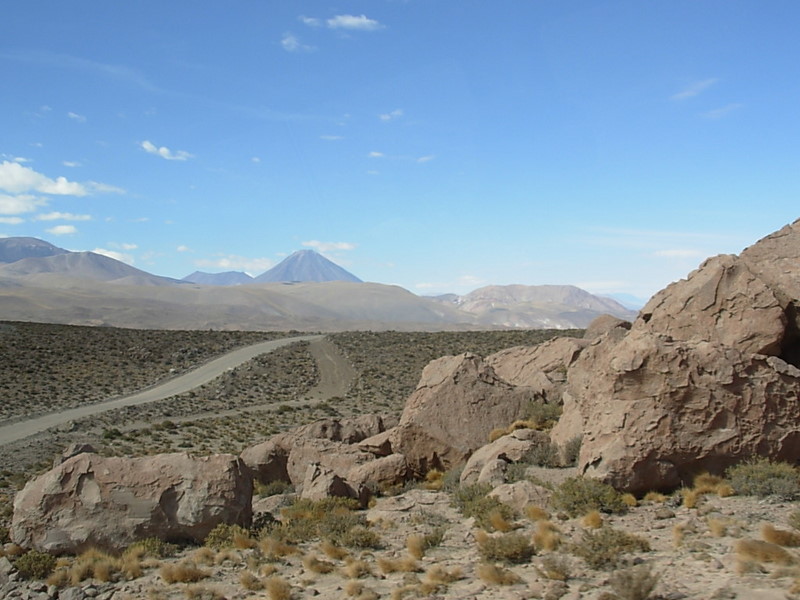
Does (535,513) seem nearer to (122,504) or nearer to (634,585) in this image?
(634,585)

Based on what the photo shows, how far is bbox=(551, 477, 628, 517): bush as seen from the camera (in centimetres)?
1295

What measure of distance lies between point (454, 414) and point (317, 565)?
8426 millimetres

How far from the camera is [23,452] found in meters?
29.3

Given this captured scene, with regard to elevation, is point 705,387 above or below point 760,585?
above

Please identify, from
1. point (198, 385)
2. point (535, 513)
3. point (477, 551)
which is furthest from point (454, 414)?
point (198, 385)

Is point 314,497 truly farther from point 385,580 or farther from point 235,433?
point 235,433

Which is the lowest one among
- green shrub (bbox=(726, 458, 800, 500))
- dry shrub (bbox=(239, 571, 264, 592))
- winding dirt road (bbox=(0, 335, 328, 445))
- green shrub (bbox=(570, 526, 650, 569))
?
winding dirt road (bbox=(0, 335, 328, 445))

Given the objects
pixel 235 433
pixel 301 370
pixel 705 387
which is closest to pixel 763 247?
pixel 705 387

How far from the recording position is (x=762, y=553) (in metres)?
9.62

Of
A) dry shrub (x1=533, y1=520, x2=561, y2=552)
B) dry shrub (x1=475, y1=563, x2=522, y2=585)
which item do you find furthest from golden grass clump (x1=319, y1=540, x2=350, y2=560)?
dry shrub (x1=533, y1=520, x2=561, y2=552)

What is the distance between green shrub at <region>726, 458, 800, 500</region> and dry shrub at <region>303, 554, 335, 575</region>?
807 cm

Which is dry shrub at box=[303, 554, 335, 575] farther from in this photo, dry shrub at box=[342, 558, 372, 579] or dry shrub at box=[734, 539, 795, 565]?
dry shrub at box=[734, 539, 795, 565]

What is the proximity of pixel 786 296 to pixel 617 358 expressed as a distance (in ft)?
17.3

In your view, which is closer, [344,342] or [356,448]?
[356,448]
